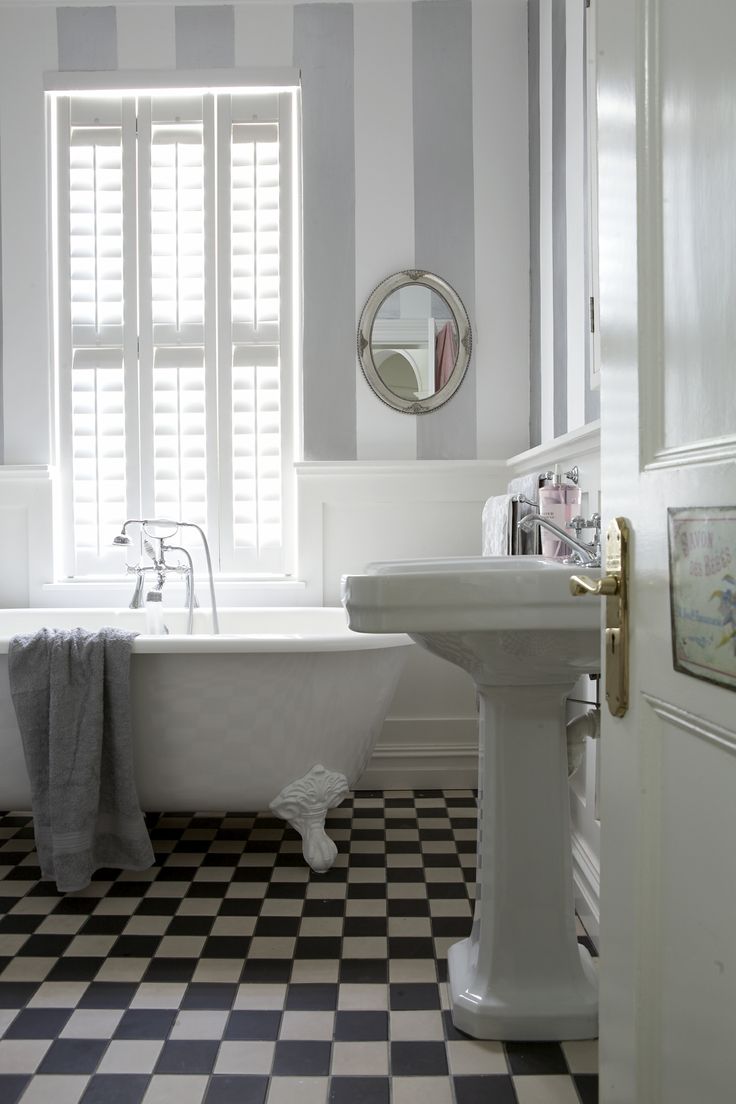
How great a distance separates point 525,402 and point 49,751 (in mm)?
2037

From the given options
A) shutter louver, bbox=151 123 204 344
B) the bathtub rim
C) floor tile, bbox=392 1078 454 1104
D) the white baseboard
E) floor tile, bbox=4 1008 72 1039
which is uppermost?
shutter louver, bbox=151 123 204 344

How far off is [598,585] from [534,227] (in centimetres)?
265

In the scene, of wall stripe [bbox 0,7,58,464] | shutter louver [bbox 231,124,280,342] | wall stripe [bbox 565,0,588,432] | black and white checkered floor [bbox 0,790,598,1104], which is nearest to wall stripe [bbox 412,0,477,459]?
shutter louver [bbox 231,124,280,342]

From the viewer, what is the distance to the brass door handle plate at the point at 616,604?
90 centimetres

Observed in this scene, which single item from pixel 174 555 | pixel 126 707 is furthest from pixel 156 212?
pixel 126 707

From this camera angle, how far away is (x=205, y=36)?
132 inches

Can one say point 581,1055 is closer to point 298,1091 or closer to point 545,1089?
point 545,1089

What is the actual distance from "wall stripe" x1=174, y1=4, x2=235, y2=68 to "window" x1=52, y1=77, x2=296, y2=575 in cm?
11

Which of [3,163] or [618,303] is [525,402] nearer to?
[3,163]

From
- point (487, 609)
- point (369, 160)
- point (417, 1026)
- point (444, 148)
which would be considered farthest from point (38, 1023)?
point (444, 148)

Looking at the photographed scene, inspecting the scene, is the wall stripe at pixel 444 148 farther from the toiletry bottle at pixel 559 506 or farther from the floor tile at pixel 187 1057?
the floor tile at pixel 187 1057

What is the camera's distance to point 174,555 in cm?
344

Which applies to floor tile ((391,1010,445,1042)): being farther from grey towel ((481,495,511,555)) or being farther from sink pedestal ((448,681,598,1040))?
grey towel ((481,495,511,555))

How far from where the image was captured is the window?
3434 mm
